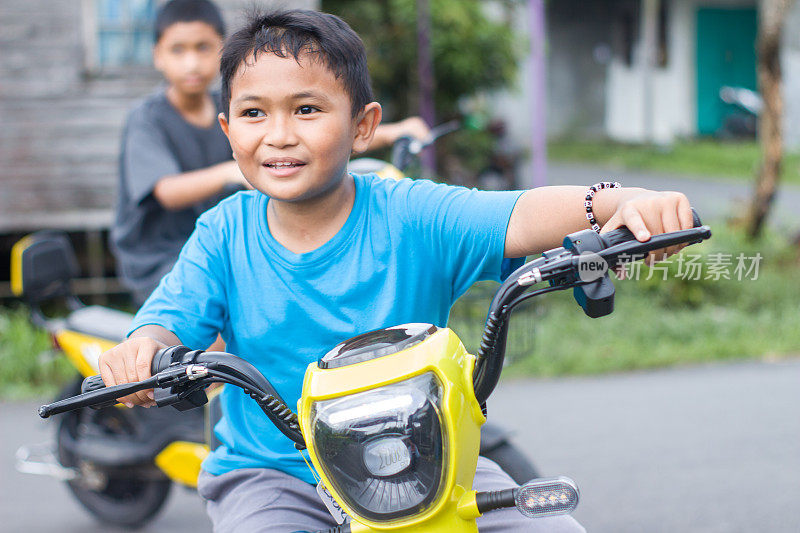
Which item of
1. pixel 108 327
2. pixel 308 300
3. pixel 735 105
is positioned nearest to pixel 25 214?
pixel 108 327

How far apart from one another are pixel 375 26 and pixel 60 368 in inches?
246

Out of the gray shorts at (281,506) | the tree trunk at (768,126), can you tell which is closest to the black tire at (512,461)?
the gray shorts at (281,506)

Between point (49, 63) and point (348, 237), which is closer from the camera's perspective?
point (348, 237)

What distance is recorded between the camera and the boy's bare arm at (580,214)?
1446 mm

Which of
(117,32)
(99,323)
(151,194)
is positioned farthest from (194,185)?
(117,32)

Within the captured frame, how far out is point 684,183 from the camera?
14.0 meters

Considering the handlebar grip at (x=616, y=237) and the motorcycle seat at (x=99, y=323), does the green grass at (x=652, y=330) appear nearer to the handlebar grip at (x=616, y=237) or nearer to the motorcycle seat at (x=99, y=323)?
the motorcycle seat at (x=99, y=323)

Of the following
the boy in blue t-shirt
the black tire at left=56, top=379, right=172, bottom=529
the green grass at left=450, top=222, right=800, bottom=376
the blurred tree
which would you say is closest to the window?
the blurred tree

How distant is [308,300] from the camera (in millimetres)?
1811

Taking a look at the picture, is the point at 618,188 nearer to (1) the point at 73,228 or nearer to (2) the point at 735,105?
(1) the point at 73,228

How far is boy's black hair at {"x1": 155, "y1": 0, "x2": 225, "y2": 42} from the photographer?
327 centimetres

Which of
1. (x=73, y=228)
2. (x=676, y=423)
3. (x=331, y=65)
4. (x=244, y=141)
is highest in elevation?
(x=331, y=65)

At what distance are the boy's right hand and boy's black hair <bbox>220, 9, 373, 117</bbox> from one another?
1.69ft

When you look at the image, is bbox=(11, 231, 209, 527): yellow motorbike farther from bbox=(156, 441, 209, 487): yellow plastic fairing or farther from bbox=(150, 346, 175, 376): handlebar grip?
bbox=(150, 346, 175, 376): handlebar grip
